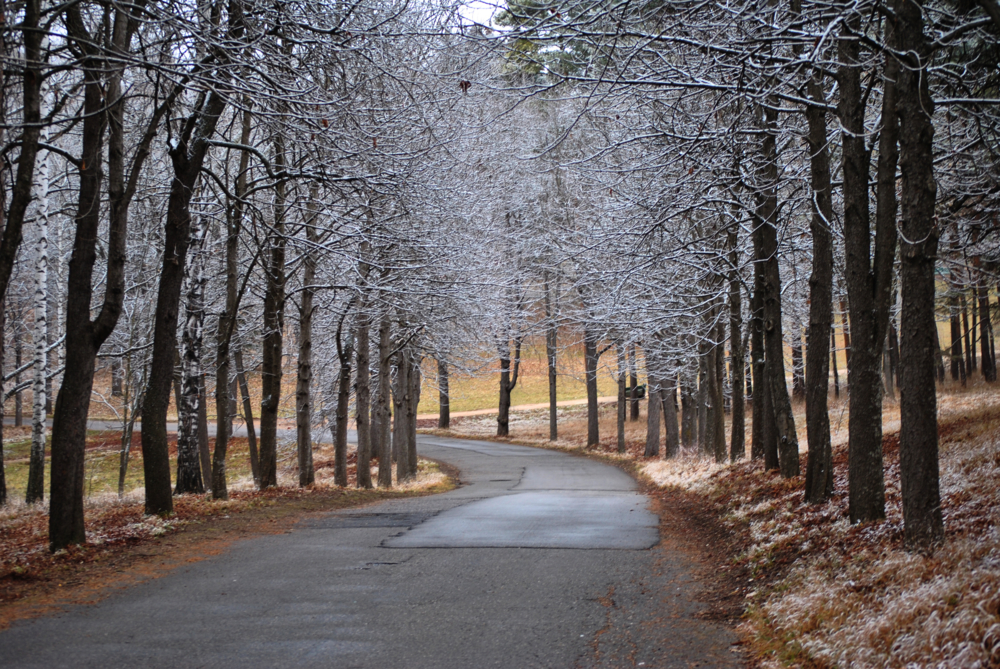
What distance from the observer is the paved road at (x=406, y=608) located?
5.47 m

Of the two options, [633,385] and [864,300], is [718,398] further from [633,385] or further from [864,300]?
[633,385]

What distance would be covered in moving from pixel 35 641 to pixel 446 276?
43.9 feet

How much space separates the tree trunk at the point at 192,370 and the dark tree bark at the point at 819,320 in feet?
35.6

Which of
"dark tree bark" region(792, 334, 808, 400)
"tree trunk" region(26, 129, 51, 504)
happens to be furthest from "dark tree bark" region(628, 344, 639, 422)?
"tree trunk" region(26, 129, 51, 504)

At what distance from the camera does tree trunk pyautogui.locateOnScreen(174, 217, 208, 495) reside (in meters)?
14.9

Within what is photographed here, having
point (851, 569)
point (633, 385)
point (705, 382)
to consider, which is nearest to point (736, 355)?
point (705, 382)

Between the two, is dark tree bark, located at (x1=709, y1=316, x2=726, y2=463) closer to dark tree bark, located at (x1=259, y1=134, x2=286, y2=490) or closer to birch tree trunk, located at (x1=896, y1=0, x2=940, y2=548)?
dark tree bark, located at (x1=259, y1=134, x2=286, y2=490)

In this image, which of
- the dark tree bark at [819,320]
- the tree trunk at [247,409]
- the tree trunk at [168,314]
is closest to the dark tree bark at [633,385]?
the tree trunk at [247,409]

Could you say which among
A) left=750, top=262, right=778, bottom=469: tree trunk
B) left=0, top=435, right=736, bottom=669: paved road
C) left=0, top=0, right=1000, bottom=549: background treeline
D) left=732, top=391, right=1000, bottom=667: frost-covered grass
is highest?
left=0, top=0, right=1000, bottom=549: background treeline

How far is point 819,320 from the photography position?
10.4 metres

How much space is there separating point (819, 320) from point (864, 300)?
2664 millimetres

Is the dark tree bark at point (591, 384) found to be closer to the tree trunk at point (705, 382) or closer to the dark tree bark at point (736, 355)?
the tree trunk at point (705, 382)

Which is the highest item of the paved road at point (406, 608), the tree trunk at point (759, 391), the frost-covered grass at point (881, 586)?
the tree trunk at point (759, 391)

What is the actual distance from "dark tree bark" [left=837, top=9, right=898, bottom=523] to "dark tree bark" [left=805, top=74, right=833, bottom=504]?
1428mm
